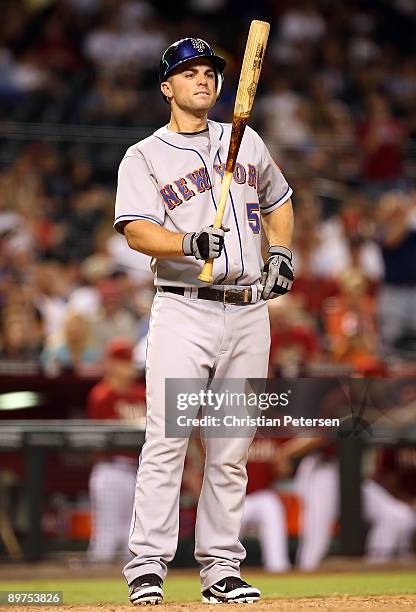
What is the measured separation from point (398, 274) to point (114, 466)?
10.1ft

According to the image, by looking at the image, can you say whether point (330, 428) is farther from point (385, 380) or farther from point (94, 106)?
point (94, 106)

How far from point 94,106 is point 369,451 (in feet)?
16.0

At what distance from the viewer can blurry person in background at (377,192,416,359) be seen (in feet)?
29.9

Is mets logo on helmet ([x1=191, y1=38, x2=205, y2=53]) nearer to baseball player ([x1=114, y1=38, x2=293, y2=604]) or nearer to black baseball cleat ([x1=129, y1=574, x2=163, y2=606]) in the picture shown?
baseball player ([x1=114, y1=38, x2=293, y2=604])

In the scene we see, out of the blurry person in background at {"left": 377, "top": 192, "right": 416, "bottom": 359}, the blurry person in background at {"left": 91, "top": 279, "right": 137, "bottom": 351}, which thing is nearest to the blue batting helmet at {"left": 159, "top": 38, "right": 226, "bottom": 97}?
the blurry person in background at {"left": 91, "top": 279, "right": 137, "bottom": 351}

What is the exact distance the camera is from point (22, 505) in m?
7.57

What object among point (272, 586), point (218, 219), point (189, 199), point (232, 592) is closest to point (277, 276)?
point (218, 219)

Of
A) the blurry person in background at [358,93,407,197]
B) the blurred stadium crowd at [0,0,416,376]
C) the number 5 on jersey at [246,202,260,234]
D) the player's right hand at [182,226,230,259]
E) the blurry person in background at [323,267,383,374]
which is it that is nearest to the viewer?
the player's right hand at [182,226,230,259]

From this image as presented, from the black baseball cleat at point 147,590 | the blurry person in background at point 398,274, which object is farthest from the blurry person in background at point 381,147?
the black baseball cleat at point 147,590

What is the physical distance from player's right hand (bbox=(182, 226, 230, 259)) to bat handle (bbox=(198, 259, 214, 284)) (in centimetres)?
11

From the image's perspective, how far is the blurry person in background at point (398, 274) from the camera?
359 inches

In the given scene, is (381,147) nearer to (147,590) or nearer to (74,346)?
(74,346)

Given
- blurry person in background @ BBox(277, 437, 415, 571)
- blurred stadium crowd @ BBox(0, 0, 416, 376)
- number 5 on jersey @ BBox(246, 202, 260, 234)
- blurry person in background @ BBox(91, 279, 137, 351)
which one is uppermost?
blurred stadium crowd @ BBox(0, 0, 416, 376)

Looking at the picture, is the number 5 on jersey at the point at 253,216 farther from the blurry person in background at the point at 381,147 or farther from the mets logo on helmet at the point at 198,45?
the blurry person in background at the point at 381,147
